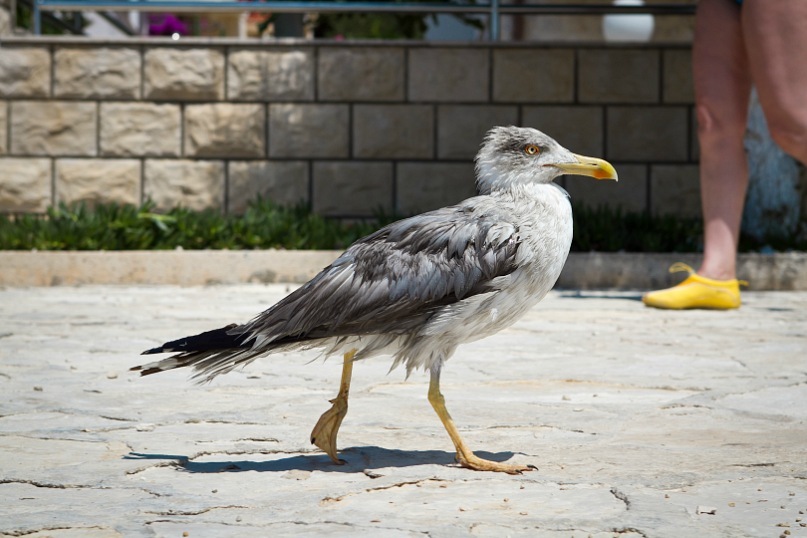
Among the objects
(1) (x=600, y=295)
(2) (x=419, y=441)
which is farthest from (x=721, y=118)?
(2) (x=419, y=441)

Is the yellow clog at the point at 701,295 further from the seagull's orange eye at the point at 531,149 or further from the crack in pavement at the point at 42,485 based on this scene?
the crack in pavement at the point at 42,485

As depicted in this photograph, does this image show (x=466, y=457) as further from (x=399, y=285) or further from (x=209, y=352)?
(x=209, y=352)

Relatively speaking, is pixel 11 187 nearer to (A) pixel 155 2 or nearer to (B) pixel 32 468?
(A) pixel 155 2

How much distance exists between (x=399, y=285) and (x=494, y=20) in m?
7.80

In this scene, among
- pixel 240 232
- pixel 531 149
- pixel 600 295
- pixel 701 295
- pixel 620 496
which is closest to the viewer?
pixel 620 496

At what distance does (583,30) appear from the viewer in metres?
15.3

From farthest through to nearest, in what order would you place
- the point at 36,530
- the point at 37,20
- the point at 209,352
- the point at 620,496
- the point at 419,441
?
the point at 37,20
the point at 419,441
the point at 209,352
the point at 620,496
the point at 36,530

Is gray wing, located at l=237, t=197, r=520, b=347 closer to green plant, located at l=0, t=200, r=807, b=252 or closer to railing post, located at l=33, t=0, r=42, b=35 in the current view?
green plant, located at l=0, t=200, r=807, b=252

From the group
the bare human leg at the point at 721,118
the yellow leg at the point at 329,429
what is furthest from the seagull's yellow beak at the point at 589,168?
the bare human leg at the point at 721,118

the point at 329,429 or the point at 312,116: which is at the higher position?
the point at 312,116

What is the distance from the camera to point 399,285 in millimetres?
3334

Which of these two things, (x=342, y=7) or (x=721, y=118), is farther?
(x=342, y=7)

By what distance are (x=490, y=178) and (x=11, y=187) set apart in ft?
25.3

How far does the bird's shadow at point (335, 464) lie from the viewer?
3.33 meters
